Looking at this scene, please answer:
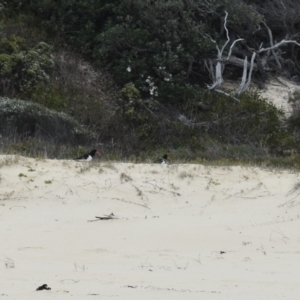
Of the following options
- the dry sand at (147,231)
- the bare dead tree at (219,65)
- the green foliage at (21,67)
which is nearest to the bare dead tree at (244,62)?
the bare dead tree at (219,65)

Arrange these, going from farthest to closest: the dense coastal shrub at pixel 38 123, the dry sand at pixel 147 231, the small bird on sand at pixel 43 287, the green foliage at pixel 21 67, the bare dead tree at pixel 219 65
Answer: the bare dead tree at pixel 219 65
the green foliage at pixel 21 67
the dense coastal shrub at pixel 38 123
the dry sand at pixel 147 231
the small bird on sand at pixel 43 287

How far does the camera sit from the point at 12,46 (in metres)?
21.6

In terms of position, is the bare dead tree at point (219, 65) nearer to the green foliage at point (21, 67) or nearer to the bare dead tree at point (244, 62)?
the bare dead tree at point (244, 62)

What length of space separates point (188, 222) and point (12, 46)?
13.4 meters

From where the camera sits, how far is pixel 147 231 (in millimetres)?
9203

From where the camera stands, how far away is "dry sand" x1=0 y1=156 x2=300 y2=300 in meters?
6.22

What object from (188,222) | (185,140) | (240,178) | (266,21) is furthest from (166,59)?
(188,222)

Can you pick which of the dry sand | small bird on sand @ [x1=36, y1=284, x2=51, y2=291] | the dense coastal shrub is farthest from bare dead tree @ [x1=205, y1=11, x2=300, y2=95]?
small bird on sand @ [x1=36, y1=284, x2=51, y2=291]

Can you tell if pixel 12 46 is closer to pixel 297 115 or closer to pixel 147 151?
pixel 147 151

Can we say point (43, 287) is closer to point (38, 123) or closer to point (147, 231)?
point (147, 231)

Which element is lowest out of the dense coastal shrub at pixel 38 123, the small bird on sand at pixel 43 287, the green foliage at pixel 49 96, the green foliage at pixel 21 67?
the dense coastal shrub at pixel 38 123

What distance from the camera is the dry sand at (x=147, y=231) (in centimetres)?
622

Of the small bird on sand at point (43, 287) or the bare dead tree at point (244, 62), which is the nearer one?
the small bird on sand at point (43, 287)

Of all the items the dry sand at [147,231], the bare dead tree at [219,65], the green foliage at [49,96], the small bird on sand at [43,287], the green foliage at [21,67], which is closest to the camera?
the small bird on sand at [43,287]
